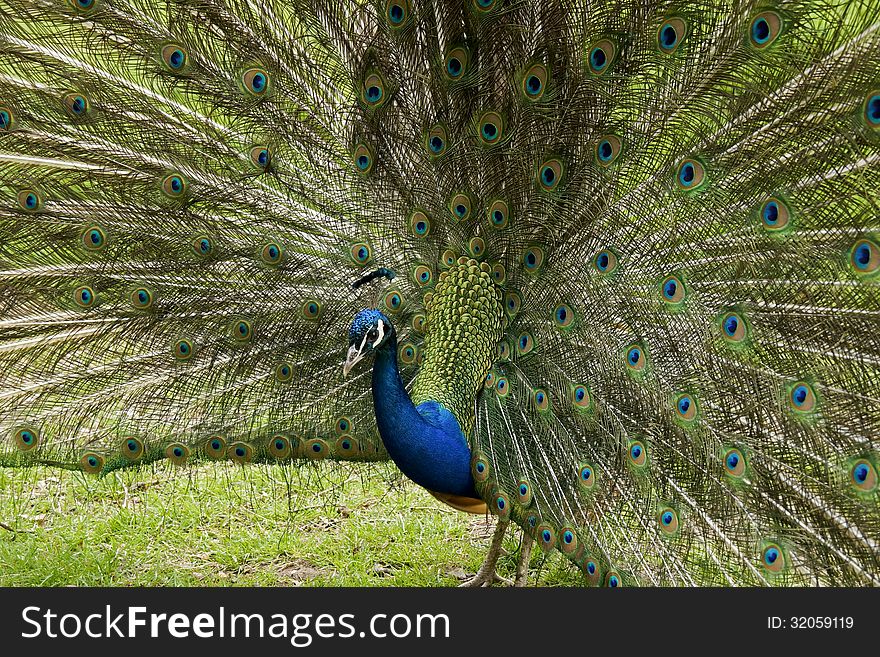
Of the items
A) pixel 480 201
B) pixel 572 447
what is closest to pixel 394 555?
pixel 572 447

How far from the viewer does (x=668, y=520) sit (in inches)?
87.0

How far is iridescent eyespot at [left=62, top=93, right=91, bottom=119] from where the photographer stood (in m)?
2.54

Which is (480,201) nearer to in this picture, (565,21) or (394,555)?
(565,21)

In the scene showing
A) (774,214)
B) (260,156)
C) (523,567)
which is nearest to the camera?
(774,214)

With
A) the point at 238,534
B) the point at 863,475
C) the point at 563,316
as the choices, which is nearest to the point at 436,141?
the point at 563,316

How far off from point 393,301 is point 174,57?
1020mm

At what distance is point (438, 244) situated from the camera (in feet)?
8.59

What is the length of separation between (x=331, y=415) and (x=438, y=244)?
74cm

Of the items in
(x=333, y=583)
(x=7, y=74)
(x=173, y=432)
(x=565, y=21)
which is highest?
(x=7, y=74)

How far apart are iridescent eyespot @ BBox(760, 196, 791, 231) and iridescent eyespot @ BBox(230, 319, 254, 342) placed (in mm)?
1672

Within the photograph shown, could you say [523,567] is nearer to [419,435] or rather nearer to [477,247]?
[419,435]

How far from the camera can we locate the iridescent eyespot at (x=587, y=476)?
233 centimetres

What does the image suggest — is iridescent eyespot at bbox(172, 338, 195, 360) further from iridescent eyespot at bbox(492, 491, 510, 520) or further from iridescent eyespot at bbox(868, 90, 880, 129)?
iridescent eyespot at bbox(868, 90, 880, 129)

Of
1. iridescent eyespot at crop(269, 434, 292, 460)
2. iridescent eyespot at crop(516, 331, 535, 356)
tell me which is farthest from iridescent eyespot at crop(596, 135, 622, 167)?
iridescent eyespot at crop(269, 434, 292, 460)
